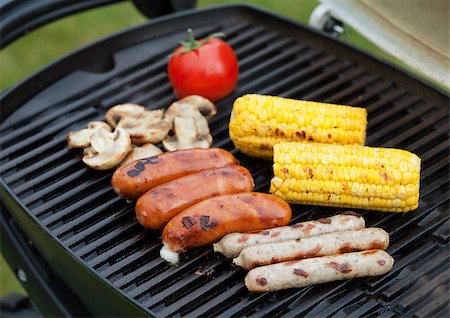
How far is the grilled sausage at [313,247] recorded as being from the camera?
196 centimetres

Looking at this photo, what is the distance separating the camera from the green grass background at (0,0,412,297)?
191 inches

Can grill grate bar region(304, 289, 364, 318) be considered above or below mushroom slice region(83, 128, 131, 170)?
below

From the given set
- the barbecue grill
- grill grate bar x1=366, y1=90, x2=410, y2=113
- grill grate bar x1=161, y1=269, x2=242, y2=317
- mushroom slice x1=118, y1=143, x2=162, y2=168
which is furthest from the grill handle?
grill grate bar x1=161, y1=269, x2=242, y2=317

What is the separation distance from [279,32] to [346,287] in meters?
1.41

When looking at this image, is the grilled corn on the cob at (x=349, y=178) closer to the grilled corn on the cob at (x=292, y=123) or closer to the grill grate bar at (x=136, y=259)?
the grilled corn on the cob at (x=292, y=123)

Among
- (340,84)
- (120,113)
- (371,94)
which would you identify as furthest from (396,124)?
(120,113)

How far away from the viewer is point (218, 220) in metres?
2.03

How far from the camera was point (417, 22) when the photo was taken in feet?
8.89

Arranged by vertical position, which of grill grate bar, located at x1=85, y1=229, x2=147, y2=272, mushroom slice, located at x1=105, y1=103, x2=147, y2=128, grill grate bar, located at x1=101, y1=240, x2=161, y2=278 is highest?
mushroom slice, located at x1=105, y1=103, x2=147, y2=128

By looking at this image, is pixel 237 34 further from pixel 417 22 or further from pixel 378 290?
pixel 378 290

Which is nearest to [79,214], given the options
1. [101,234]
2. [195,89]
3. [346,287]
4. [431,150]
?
[101,234]

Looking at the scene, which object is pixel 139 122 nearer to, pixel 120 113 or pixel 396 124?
pixel 120 113

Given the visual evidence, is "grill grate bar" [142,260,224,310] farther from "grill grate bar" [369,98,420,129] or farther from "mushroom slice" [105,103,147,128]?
"grill grate bar" [369,98,420,129]

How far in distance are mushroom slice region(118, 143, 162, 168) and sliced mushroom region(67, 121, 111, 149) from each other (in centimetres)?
16
